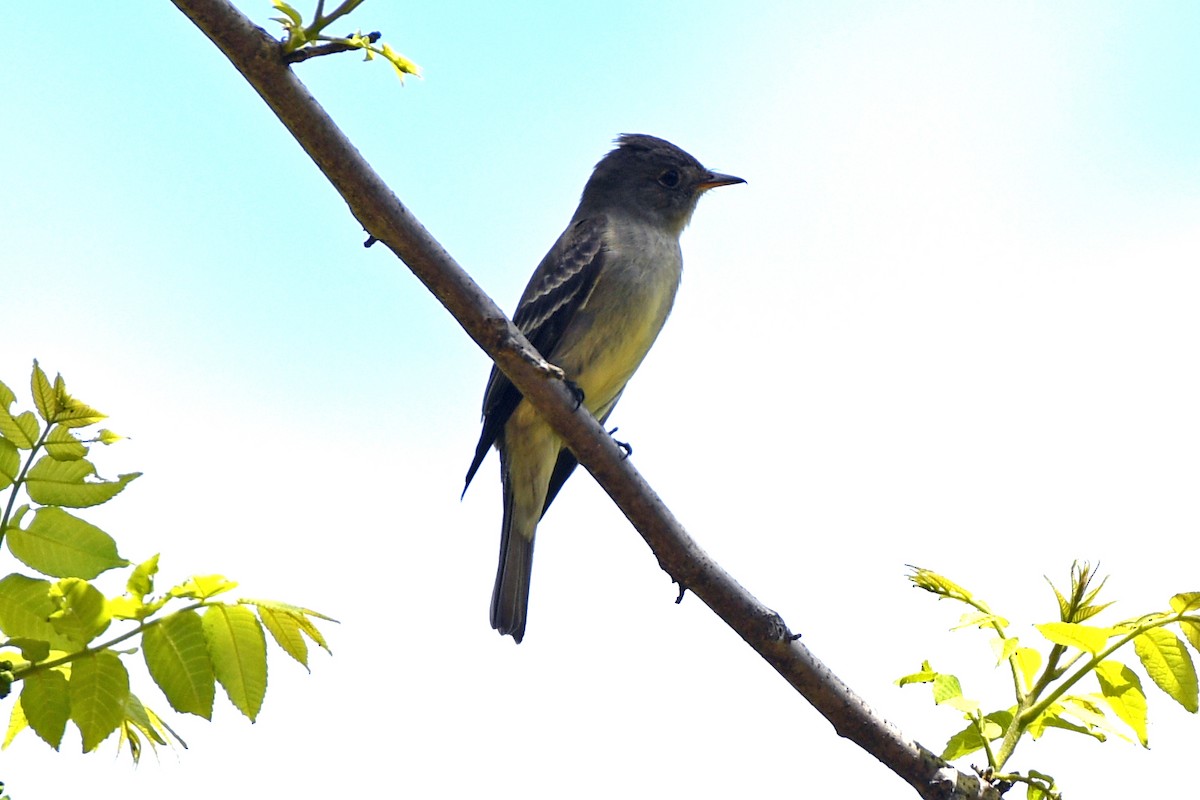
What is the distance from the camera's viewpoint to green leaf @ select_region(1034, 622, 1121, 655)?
9.61ft

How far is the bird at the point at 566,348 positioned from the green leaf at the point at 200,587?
4160 millimetres

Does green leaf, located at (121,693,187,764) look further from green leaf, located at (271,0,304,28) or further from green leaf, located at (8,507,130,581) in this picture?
green leaf, located at (271,0,304,28)

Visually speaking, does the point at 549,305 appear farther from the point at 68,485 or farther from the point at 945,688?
the point at 68,485

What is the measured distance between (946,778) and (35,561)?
247 centimetres

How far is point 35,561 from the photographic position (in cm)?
246

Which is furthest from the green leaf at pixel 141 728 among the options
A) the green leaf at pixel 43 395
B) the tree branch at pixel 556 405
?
the tree branch at pixel 556 405

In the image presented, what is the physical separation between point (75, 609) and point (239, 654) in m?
0.39

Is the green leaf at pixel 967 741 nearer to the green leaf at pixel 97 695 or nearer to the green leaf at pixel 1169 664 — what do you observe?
the green leaf at pixel 1169 664

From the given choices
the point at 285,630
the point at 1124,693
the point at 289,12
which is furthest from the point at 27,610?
the point at 1124,693

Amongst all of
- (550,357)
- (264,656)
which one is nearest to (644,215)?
(550,357)

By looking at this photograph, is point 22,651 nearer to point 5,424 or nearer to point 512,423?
point 5,424

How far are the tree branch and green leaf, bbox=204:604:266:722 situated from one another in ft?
4.11

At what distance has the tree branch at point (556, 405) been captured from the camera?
129 inches

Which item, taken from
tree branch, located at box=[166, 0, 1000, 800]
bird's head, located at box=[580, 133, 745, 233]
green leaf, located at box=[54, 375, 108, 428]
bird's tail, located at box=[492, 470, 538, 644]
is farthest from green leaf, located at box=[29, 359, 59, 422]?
bird's head, located at box=[580, 133, 745, 233]
